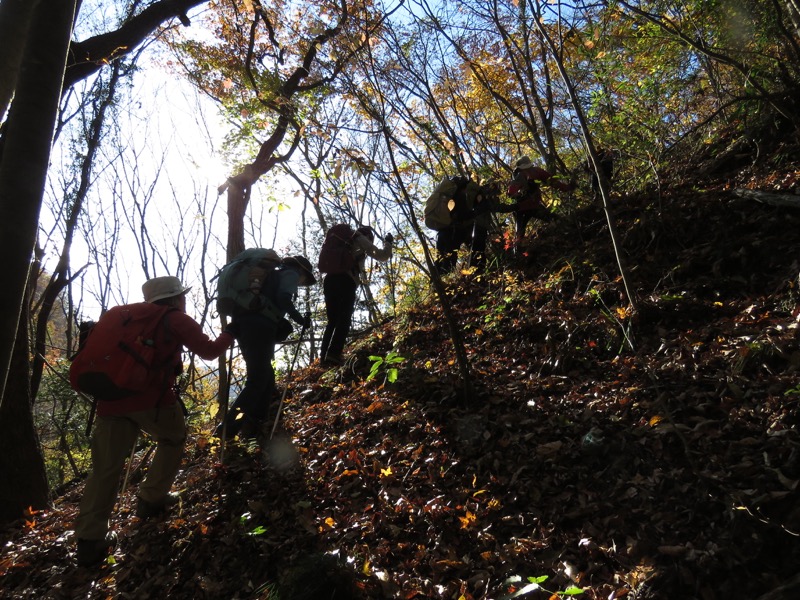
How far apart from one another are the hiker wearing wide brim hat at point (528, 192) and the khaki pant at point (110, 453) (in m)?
5.52

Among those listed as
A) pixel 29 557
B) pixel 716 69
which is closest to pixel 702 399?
pixel 29 557

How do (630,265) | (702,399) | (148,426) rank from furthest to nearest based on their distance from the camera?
(630,265) → (148,426) → (702,399)

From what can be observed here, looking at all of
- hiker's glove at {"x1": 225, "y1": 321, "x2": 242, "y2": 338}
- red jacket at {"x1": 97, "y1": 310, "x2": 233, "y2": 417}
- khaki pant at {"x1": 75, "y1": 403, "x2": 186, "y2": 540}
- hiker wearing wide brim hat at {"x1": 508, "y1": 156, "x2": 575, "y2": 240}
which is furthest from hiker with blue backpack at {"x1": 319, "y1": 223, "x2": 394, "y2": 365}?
khaki pant at {"x1": 75, "y1": 403, "x2": 186, "y2": 540}

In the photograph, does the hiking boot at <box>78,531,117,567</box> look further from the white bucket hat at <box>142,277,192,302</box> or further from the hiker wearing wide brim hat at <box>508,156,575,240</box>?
the hiker wearing wide brim hat at <box>508,156,575,240</box>

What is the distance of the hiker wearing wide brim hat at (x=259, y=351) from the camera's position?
4984 millimetres

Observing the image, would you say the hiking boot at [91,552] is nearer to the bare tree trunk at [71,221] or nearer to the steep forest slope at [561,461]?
the steep forest slope at [561,461]

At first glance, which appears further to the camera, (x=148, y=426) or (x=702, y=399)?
Answer: (x=148, y=426)

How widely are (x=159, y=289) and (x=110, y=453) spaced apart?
1.45 metres

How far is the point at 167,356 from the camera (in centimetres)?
400

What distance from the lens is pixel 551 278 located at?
6086 millimetres

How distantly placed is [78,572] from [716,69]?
448 inches

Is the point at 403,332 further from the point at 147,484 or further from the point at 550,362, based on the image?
the point at 147,484

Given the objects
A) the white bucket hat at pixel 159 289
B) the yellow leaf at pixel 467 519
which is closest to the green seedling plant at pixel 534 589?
the yellow leaf at pixel 467 519

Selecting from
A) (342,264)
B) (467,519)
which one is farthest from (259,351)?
(467,519)
